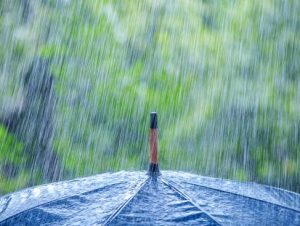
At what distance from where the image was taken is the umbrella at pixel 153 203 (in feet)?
7.04

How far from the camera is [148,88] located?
4.88 meters

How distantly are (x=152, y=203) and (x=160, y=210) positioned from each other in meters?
0.06

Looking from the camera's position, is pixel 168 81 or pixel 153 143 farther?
pixel 168 81

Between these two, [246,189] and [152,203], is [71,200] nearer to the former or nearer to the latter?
[152,203]

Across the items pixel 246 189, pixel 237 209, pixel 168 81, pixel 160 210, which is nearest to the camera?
pixel 160 210

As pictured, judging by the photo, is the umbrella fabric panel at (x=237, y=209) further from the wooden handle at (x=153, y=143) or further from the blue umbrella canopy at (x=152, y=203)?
the wooden handle at (x=153, y=143)

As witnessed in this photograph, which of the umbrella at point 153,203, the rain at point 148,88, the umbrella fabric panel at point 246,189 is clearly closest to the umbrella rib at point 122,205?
the umbrella at point 153,203

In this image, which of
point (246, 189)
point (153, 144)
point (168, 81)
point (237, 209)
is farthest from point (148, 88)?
point (237, 209)

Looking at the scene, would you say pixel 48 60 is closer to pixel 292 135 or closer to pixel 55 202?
pixel 292 135

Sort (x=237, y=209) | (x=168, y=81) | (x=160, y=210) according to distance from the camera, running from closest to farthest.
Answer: (x=160, y=210)
(x=237, y=209)
(x=168, y=81)

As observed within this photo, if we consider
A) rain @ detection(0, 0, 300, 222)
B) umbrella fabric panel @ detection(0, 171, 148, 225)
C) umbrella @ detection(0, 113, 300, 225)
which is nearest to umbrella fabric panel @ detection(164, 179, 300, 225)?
umbrella @ detection(0, 113, 300, 225)

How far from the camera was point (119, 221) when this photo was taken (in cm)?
211

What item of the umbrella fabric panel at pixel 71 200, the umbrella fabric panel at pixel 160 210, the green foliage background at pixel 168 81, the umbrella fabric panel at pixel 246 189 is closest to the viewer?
the umbrella fabric panel at pixel 160 210

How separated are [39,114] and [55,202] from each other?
10.6 feet
